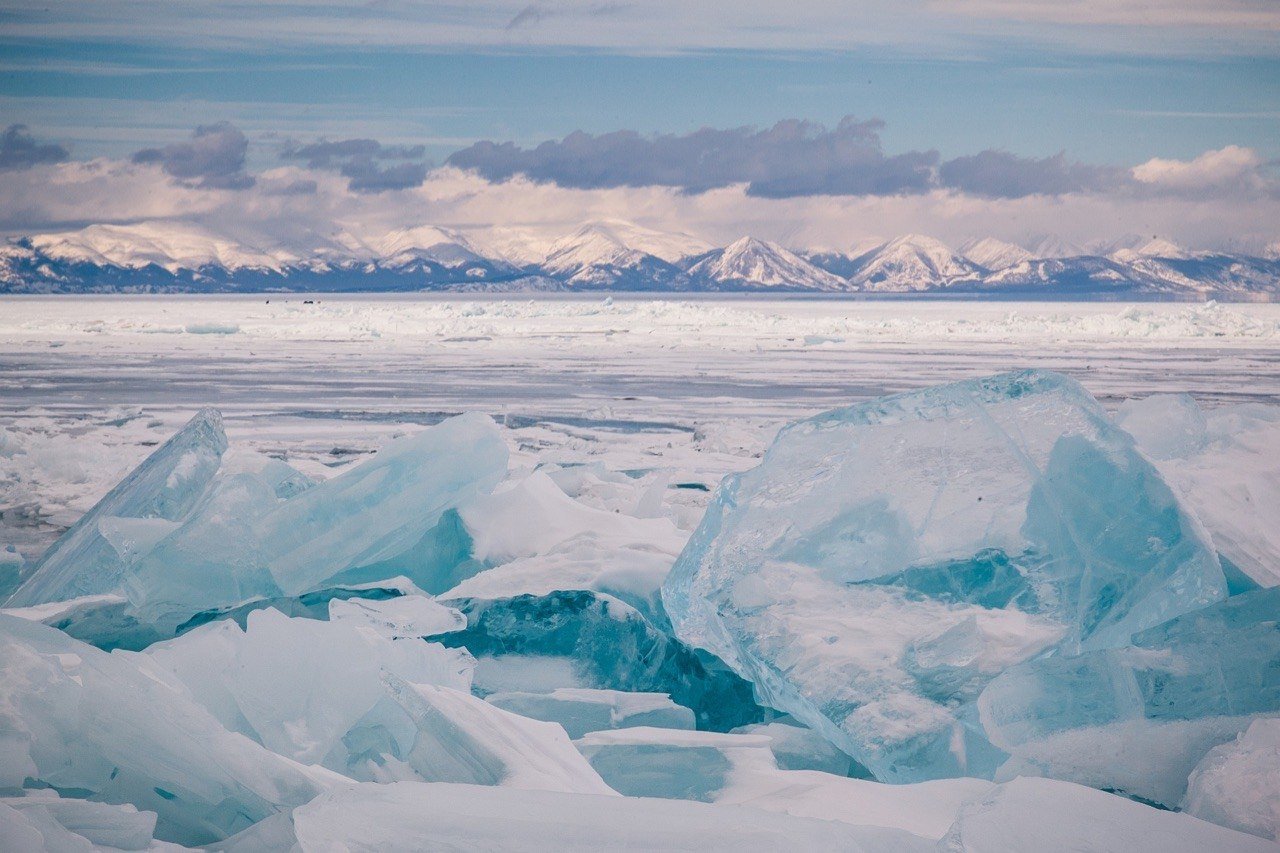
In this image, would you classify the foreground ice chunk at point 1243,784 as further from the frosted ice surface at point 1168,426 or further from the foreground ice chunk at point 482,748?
the frosted ice surface at point 1168,426

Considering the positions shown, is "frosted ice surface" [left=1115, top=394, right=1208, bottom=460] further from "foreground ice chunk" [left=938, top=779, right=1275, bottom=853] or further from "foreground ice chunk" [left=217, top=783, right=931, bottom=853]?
"foreground ice chunk" [left=217, top=783, right=931, bottom=853]

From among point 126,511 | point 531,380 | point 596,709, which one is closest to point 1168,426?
point 596,709

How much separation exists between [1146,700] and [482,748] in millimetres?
1419

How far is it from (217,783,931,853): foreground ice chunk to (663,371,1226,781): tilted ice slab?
71cm

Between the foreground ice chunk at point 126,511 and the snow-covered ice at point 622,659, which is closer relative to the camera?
the snow-covered ice at point 622,659

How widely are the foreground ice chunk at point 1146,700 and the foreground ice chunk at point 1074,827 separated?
37cm

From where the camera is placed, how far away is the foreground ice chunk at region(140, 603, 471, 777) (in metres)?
2.30

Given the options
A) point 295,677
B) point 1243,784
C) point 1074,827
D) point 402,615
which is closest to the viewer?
point 1074,827

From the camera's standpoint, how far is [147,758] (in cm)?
190

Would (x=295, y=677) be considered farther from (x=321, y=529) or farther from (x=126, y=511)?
(x=126, y=511)

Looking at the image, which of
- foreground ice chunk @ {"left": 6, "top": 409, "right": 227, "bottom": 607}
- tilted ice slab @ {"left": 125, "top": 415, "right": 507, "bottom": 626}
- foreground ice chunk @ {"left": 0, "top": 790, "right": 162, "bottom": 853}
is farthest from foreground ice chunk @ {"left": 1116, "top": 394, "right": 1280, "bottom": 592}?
foreground ice chunk @ {"left": 6, "top": 409, "right": 227, "bottom": 607}

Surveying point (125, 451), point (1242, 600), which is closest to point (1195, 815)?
point (1242, 600)

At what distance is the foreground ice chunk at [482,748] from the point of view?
6.66ft

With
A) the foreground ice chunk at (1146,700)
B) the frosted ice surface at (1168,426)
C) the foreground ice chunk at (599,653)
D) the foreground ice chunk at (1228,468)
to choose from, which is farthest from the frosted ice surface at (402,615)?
the frosted ice surface at (1168,426)
